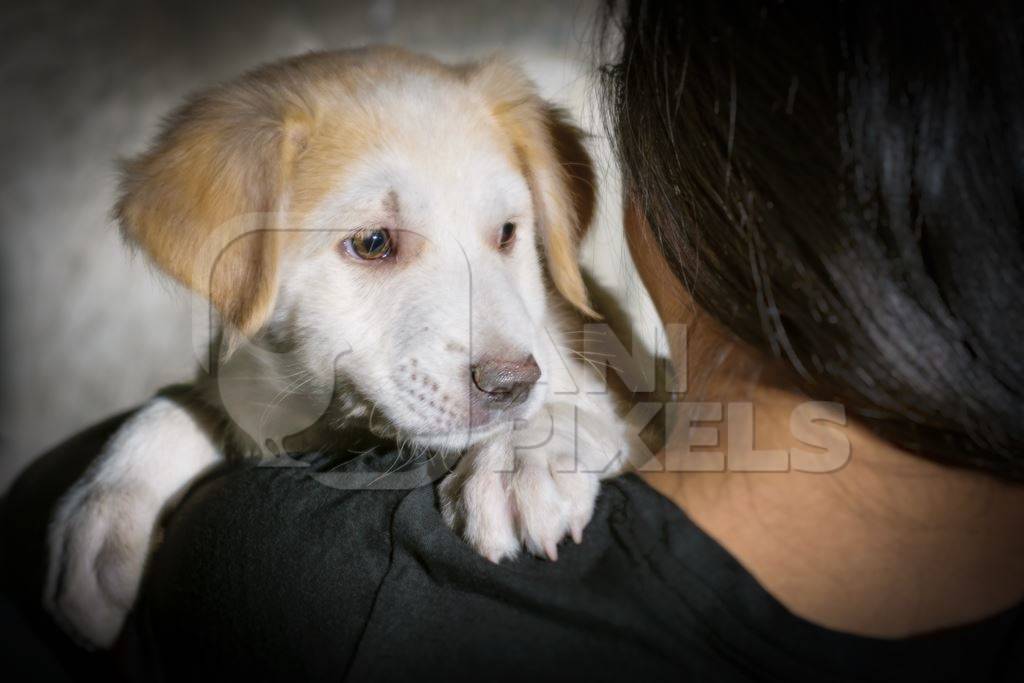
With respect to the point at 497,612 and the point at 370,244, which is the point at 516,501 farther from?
the point at 370,244

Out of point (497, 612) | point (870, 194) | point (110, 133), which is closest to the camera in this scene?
point (870, 194)

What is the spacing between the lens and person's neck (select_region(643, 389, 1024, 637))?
2.43ft

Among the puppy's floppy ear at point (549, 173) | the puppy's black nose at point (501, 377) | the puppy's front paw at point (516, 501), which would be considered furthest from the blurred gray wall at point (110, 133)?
the puppy's front paw at point (516, 501)

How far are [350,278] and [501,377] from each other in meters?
0.29

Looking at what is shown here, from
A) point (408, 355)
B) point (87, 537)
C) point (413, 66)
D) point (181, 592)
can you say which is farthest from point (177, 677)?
point (413, 66)

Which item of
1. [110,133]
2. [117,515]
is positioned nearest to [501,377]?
[117,515]

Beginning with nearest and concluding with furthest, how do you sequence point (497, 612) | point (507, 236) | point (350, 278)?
point (497, 612) < point (350, 278) < point (507, 236)

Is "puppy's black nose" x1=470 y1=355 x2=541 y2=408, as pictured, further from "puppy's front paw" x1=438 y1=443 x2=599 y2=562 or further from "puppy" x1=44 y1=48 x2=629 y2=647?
"puppy's front paw" x1=438 y1=443 x2=599 y2=562

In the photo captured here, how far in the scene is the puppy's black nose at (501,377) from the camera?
1.03 metres

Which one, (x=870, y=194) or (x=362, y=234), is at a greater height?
(x=870, y=194)

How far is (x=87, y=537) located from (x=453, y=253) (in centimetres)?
65

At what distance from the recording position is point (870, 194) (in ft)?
2.03

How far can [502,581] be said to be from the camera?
73 centimetres

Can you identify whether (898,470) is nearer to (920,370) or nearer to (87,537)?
(920,370)
